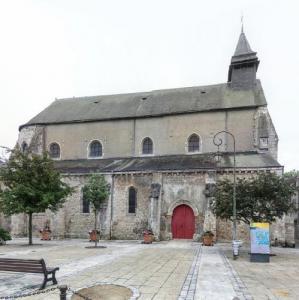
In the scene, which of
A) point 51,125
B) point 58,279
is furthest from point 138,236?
point 58,279

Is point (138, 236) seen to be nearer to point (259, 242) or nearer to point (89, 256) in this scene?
point (89, 256)

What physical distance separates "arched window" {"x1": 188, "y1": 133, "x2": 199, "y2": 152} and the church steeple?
20.9 feet

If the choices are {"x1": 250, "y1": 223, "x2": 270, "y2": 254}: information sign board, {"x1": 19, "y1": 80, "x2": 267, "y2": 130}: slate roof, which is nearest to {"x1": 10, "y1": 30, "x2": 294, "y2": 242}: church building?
{"x1": 19, "y1": 80, "x2": 267, "y2": 130}: slate roof

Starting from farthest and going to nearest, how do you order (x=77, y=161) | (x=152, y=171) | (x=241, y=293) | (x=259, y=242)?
(x=77, y=161)
(x=152, y=171)
(x=259, y=242)
(x=241, y=293)

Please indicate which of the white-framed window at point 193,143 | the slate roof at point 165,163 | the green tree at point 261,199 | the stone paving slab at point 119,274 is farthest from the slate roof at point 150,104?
the stone paving slab at point 119,274

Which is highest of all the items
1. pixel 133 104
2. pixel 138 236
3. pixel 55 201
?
pixel 133 104

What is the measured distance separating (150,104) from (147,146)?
4490mm

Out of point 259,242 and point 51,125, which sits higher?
point 51,125

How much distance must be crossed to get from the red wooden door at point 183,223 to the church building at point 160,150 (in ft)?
0.25

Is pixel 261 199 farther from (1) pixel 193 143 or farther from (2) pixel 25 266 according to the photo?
(2) pixel 25 266

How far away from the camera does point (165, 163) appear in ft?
101

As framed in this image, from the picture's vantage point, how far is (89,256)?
58.8 ft

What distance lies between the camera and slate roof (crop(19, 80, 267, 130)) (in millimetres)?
32875

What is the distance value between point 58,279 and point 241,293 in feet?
18.0
